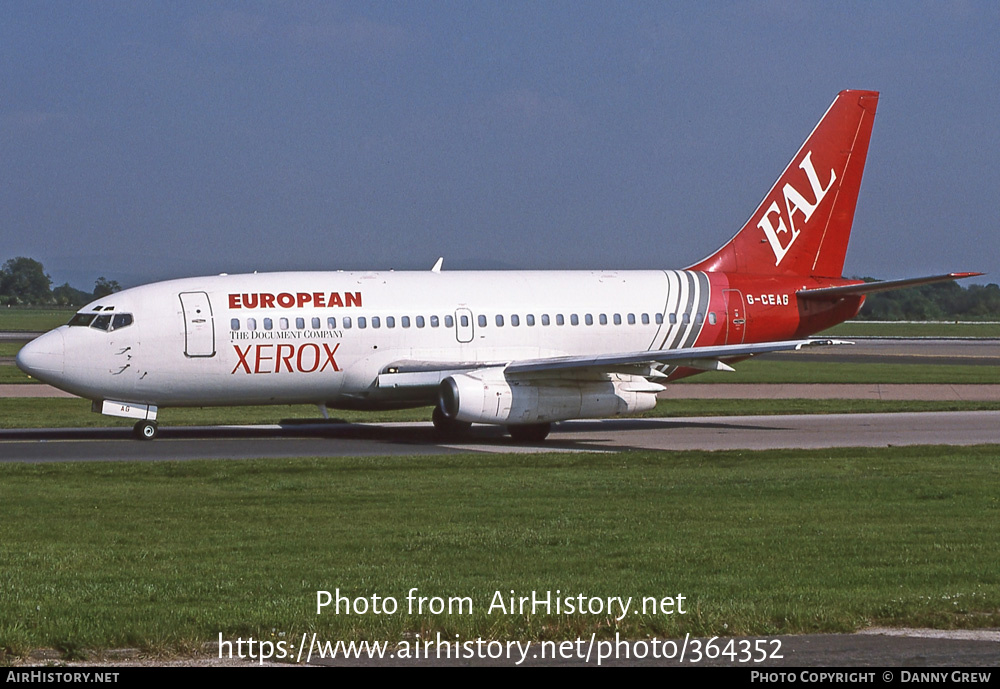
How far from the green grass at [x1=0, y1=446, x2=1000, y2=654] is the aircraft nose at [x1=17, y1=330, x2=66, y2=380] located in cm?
502

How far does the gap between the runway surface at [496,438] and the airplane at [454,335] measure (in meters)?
0.86

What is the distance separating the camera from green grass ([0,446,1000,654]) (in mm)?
11047

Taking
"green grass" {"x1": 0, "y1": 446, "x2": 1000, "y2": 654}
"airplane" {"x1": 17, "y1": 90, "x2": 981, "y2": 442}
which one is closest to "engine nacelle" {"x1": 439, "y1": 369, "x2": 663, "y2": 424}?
"airplane" {"x1": 17, "y1": 90, "x2": 981, "y2": 442}

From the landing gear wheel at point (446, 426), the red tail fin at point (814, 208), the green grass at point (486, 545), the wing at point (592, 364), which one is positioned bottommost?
the green grass at point (486, 545)

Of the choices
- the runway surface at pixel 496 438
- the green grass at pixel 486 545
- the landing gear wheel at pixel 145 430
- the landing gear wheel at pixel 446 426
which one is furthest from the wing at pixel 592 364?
the landing gear wheel at pixel 145 430

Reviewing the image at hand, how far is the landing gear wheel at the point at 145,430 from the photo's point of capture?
2998 cm

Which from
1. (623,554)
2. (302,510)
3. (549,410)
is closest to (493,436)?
(549,410)

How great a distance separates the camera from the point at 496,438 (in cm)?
3200

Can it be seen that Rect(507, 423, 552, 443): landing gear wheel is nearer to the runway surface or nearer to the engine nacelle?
the runway surface

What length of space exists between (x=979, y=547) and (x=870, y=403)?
1048 inches

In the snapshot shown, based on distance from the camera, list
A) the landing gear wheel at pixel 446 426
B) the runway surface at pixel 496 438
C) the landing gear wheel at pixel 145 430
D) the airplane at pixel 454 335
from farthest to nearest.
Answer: the landing gear wheel at pixel 446 426, the landing gear wheel at pixel 145 430, the airplane at pixel 454 335, the runway surface at pixel 496 438

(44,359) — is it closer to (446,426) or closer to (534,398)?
(446,426)

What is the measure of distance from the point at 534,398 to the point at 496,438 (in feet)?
7.82

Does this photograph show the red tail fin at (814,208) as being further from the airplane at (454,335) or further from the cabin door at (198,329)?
the cabin door at (198,329)
